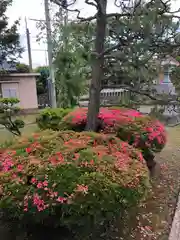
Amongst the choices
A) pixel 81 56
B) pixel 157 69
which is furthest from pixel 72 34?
pixel 157 69

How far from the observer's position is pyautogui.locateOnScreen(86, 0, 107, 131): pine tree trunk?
3688 mm

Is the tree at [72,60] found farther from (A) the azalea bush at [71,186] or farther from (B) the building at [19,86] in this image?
(B) the building at [19,86]

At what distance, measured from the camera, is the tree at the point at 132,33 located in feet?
10.1

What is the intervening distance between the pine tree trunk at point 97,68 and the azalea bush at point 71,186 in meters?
1.62

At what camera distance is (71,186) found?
6.37ft

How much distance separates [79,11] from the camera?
366cm

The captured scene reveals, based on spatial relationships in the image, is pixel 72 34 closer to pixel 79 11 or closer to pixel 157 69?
pixel 79 11

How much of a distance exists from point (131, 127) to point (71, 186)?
7.28ft

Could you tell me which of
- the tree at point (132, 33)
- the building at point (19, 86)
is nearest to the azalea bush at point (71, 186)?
the tree at point (132, 33)

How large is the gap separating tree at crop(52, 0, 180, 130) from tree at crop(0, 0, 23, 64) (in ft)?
31.1

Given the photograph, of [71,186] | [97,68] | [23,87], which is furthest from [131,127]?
[23,87]

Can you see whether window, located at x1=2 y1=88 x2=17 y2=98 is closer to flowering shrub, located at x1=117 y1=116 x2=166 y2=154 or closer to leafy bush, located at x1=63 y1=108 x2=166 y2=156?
leafy bush, located at x1=63 y1=108 x2=166 y2=156

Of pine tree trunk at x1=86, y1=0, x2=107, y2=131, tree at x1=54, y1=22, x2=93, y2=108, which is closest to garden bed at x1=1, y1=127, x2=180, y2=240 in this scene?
pine tree trunk at x1=86, y1=0, x2=107, y2=131

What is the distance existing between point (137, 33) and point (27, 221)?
94.0 inches
